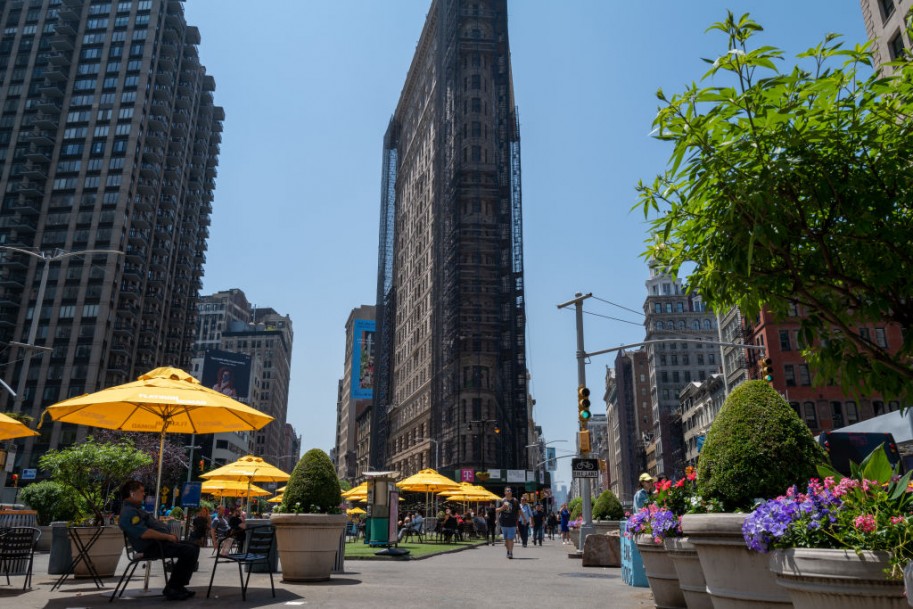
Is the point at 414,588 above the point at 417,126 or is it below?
below

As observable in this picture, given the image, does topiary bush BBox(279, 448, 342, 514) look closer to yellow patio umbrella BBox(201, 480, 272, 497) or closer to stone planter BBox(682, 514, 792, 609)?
stone planter BBox(682, 514, 792, 609)

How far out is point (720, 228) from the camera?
5695 mm

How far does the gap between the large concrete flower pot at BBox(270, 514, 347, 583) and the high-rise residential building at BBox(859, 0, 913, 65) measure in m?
32.4

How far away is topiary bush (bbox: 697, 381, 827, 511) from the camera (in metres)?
6.10

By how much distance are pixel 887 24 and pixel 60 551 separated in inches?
1563

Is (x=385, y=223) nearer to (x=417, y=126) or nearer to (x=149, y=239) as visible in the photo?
(x=417, y=126)

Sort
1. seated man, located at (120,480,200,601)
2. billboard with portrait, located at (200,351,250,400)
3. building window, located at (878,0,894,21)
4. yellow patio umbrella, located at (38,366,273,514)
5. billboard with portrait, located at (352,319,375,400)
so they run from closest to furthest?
1. seated man, located at (120,480,200,601)
2. yellow patio umbrella, located at (38,366,273,514)
3. building window, located at (878,0,894,21)
4. billboard with portrait, located at (200,351,250,400)
5. billboard with portrait, located at (352,319,375,400)

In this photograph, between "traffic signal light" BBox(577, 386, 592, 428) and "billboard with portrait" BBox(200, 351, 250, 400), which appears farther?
"billboard with portrait" BBox(200, 351, 250, 400)

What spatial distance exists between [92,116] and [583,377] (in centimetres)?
10786

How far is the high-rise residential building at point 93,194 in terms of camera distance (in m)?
94.1

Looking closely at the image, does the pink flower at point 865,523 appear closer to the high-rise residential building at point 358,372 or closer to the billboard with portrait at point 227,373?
the billboard with portrait at point 227,373

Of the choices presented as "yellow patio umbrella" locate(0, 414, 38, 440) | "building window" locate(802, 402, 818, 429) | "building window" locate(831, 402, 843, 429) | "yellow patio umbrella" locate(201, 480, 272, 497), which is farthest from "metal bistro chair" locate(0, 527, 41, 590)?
"building window" locate(831, 402, 843, 429)

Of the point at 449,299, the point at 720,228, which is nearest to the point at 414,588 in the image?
the point at 720,228

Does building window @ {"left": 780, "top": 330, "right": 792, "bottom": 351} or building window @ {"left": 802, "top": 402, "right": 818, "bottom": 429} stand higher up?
building window @ {"left": 780, "top": 330, "right": 792, "bottom": 351}
